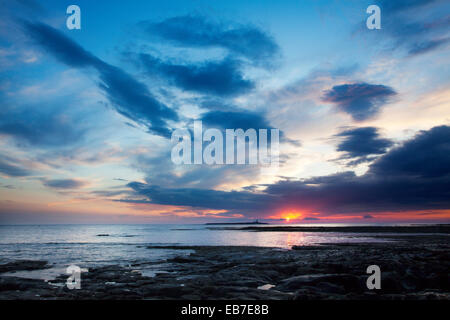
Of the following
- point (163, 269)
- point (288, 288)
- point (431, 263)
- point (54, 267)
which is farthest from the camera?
point (54, 267)

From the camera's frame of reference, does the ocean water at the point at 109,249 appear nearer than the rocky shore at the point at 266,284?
No

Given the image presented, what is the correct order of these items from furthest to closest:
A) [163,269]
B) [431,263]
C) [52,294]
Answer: [163,269] → [431,263] → [52,294]

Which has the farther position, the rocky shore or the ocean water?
the ocean water

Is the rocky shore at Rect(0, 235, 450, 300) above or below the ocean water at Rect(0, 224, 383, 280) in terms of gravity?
above

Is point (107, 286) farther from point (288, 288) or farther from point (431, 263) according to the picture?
point (431, 263)

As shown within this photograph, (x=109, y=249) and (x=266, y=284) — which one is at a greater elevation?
(x=266, y=284)

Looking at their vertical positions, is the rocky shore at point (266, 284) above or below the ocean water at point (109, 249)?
above

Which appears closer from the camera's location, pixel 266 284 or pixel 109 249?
pixel 266 284
